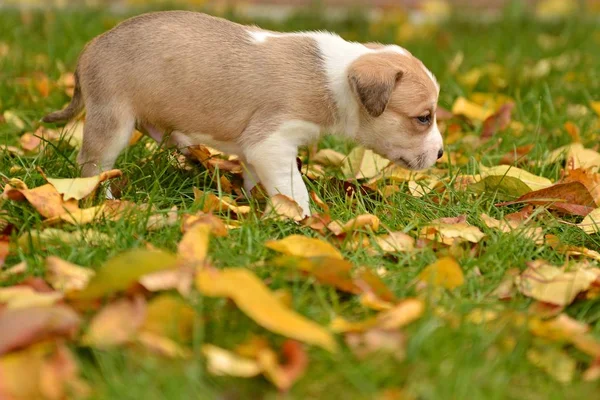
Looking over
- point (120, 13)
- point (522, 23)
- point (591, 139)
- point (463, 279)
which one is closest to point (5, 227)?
point (463, 279)

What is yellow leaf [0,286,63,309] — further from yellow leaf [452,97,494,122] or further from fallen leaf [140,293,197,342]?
yellow leaf [452,97,494,122]

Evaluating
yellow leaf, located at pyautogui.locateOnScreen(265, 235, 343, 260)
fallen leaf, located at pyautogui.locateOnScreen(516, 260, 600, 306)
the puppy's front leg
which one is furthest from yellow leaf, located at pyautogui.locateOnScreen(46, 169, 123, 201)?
fallen leaf, located at pyautogui.locateOnScreen(516, 260, 600, 306)

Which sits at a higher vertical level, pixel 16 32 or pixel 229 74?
pixel 229 74

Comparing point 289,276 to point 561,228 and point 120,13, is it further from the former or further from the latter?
point 120,13

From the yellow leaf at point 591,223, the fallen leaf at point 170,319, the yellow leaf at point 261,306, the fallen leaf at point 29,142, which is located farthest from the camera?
the fallen leaf at point 29,142

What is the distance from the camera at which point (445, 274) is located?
8.85ft

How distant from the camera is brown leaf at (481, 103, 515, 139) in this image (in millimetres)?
4648

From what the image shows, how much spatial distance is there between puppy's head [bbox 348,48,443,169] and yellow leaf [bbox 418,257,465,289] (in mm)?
910

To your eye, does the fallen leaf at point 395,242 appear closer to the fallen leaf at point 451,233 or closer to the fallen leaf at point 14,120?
the fallen leaf at point 451,233

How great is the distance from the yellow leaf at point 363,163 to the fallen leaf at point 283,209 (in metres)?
0.79

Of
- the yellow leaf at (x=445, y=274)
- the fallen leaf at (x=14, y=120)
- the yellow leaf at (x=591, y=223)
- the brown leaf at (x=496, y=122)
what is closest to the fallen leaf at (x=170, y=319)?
the yellow leaf at (x=445, y=274)

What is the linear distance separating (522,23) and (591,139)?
3341 millimetres

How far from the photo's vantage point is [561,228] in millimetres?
3377

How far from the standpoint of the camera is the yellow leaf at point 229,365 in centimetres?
212
